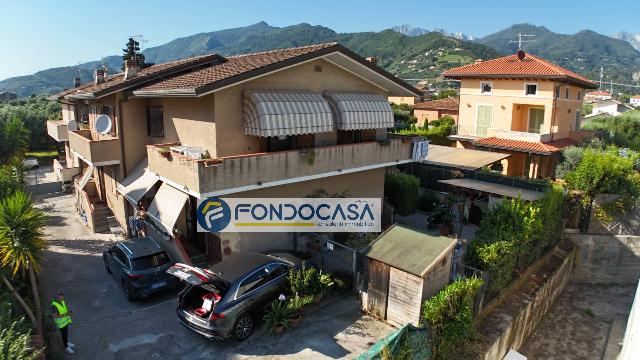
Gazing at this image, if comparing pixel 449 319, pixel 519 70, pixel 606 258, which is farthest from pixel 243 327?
pixel 519 70

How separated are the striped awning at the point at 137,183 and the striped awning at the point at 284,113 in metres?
5.04

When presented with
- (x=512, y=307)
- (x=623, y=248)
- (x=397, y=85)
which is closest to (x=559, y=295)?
(x=623, y=248)

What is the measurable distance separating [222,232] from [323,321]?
16.6 ft

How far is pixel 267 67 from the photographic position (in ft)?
49.9

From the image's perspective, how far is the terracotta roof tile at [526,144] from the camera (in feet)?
100

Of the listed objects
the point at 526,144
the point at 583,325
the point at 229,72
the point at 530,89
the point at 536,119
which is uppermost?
the point at 530,89

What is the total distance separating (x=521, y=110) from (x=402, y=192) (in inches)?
663

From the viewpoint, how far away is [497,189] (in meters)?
21.1

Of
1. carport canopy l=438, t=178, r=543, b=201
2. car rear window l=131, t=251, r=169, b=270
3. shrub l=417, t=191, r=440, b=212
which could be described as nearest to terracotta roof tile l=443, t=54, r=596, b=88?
carport canopy l=438, t=178, r=543, b=201

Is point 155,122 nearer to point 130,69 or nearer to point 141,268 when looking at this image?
point 130,69

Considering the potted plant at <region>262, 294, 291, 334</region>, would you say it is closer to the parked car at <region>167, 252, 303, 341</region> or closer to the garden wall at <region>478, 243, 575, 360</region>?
the parked car at <region>167, 252, 303, 341</region>

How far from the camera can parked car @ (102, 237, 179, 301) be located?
1443 centimetres

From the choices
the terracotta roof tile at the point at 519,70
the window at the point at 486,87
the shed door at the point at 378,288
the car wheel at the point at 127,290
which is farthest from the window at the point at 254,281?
the window at the point at 486,87

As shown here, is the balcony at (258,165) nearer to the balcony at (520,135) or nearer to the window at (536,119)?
the balcony at (520,135)
